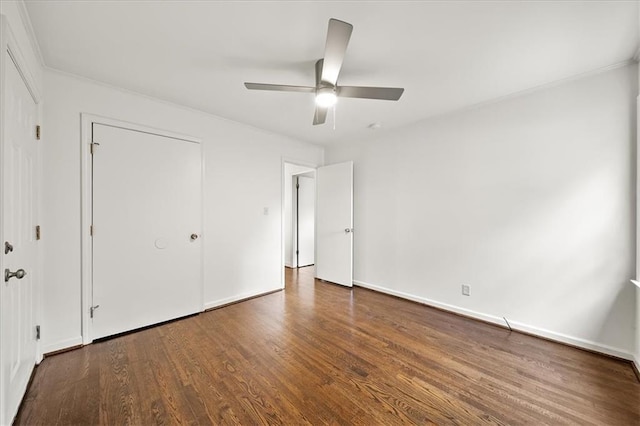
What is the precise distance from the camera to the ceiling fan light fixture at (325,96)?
1.85m

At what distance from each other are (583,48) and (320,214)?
11.4 feet

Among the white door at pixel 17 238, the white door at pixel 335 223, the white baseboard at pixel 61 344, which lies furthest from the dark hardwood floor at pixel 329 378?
the white door at pixel 335 223

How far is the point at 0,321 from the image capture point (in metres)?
1.19

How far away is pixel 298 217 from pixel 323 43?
3.94m

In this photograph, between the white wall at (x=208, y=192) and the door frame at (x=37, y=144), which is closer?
the door frame at (x=37, y=144)

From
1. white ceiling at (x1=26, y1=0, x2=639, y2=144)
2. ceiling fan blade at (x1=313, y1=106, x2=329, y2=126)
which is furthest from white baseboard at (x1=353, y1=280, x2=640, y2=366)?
ceiling fan blade at (x1=313, y1=106, x2=329, y2=126)

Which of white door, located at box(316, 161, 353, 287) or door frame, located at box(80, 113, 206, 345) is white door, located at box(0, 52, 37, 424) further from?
white door, located at box(316, 161, 353, 287)

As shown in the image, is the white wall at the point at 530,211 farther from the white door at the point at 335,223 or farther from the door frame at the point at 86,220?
the door frame at the point at 86,220

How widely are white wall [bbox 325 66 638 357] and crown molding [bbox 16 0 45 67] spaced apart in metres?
3.52

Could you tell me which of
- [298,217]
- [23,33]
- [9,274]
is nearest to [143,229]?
[9,274]

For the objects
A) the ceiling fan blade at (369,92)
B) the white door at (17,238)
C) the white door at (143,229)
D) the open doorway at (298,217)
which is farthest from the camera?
the open doorway at (298,217)

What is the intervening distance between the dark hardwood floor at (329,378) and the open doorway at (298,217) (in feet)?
9.08

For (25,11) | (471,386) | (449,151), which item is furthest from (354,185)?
(25,11)

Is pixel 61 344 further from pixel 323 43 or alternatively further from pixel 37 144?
pixel 323 43
